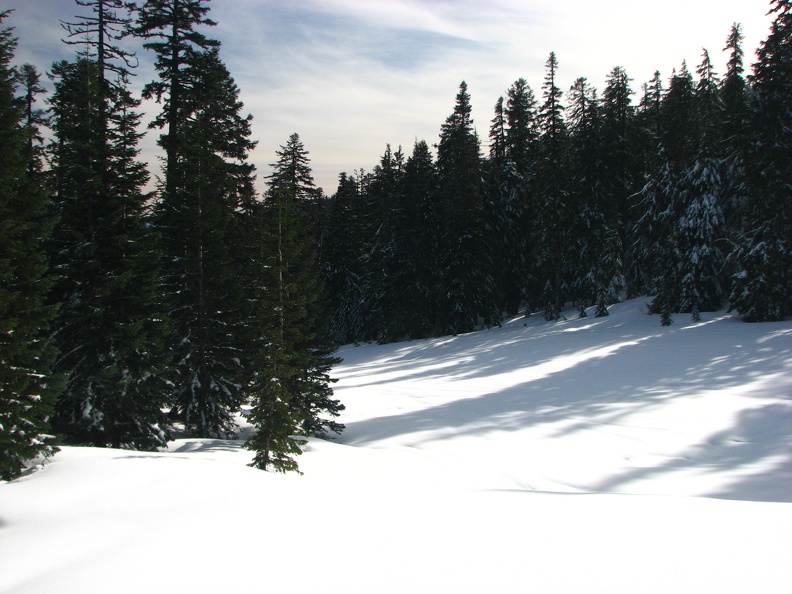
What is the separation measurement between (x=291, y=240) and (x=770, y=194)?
2322 cm

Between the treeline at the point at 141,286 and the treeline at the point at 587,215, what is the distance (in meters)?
21.3

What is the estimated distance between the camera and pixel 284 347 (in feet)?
35.9

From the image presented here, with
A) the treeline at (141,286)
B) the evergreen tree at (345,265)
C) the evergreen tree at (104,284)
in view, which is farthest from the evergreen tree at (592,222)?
the evergreen tree at (104,284)

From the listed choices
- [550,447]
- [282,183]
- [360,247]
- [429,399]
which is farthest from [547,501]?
[360,247]

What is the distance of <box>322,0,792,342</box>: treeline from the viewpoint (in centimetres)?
2289

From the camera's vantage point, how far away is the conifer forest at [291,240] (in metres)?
10.6

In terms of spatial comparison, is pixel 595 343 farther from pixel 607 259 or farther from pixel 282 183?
pixel 282 183

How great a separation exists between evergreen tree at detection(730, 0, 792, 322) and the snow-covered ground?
41.4ft

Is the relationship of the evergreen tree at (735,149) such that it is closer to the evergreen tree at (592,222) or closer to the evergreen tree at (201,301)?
Result: the evergreen tree at (592,222)

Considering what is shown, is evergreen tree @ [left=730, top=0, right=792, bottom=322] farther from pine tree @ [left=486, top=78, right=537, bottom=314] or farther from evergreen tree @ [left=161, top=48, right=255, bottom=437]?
evergreen tree @ [left=161, top=48, right=255, bottom=437]

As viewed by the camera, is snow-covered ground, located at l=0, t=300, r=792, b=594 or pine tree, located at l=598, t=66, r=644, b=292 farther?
pine tree, located at l=598, t=66, r=644, b=292


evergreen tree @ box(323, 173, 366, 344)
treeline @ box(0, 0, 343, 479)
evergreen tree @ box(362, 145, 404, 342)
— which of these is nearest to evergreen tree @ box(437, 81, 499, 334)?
evergreen tree @ box(362, 145, 404, 342)

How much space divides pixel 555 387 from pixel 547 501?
44.0 ft

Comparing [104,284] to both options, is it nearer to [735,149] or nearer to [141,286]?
[141,286]
